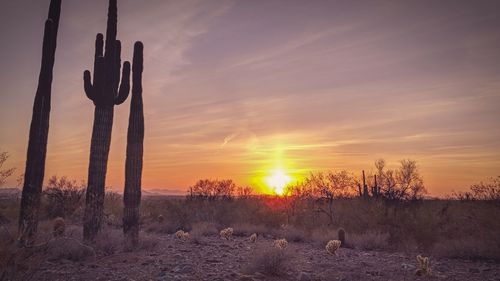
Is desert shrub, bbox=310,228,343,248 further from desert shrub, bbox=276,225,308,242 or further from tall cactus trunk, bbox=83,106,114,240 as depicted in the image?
tall cactus trunk, bbox=83,106,114,240

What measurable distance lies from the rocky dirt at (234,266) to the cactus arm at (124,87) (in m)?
4.89

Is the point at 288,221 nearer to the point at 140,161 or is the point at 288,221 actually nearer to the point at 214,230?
the point at 214,230

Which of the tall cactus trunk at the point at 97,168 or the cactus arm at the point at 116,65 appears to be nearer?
the tall cactus trunk at the point at 97,168

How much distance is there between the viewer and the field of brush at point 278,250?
25.7 feet

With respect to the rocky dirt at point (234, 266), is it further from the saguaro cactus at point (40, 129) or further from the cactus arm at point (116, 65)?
the cactus arm at point (116, 65)

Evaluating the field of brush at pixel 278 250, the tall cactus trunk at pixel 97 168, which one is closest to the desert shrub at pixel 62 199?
the field of brush at pixel 278 250

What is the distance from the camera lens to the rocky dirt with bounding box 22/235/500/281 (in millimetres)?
7797

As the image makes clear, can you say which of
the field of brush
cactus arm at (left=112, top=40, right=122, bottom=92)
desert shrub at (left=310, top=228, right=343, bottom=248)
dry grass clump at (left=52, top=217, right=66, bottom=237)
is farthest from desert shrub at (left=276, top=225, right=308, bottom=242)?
cactus arm at (left=112, top=40, right=122, bottom=92)

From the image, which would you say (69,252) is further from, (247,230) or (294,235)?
(247,230)

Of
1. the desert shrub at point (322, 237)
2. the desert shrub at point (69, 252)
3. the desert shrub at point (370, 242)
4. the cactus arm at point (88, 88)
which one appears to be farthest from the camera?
the desert shrub at point (322, 237)

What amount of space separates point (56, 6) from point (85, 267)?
861 cm

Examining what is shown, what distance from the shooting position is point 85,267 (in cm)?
834

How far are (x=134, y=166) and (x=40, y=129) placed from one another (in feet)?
9.50

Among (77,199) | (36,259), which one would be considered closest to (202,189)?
(77,199)
